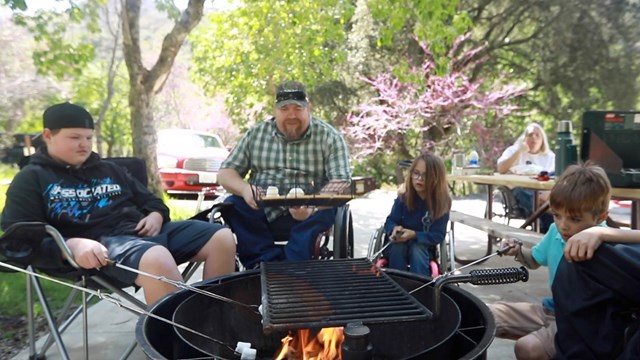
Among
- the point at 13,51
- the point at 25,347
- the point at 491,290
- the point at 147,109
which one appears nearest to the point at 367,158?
the point at 147,109

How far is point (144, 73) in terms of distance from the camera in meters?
5.69

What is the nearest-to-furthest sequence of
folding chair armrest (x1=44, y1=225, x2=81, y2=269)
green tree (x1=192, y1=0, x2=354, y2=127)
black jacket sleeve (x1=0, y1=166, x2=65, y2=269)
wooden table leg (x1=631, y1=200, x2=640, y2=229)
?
folding chair armrest (x1=44, y1=225, x2=81, y2=269) → black jacket sleeve (x1=0, y1=166, x2=65, y2=269) → wooden table leg (x1=631, y1=200, x2=640, y2=229) → green tree (x1=192, y1=0, x2=354, y2=127)

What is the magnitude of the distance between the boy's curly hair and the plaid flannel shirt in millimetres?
1227

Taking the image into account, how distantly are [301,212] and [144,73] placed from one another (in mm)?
4127

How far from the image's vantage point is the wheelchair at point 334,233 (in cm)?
222

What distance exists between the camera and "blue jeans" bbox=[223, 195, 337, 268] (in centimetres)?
232

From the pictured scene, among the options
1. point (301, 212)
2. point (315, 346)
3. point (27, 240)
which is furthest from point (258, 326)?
point (27, 240)

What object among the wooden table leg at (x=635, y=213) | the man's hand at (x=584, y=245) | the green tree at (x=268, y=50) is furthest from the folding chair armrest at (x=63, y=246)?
the green tree at (x=268, y=50)

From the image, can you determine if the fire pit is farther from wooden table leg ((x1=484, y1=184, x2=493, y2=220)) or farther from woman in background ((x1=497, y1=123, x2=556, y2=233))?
woman in background ((x1=497, y1=123, x2=556, y2=233))

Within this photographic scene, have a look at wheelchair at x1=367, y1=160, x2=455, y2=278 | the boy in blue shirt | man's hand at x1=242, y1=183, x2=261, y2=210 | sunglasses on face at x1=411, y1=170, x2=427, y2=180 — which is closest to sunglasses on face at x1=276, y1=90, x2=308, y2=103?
man's hand at x1=242, y1=183, x2=261, y2=210

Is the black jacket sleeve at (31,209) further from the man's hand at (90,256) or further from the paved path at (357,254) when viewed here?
the paved path at (357,254)

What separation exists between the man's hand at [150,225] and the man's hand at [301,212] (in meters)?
0.66

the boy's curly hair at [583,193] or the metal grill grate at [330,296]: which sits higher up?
the boy's curly hair at [583,193]

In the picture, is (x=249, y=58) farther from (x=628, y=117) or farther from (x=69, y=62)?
(x=628, y=117)
